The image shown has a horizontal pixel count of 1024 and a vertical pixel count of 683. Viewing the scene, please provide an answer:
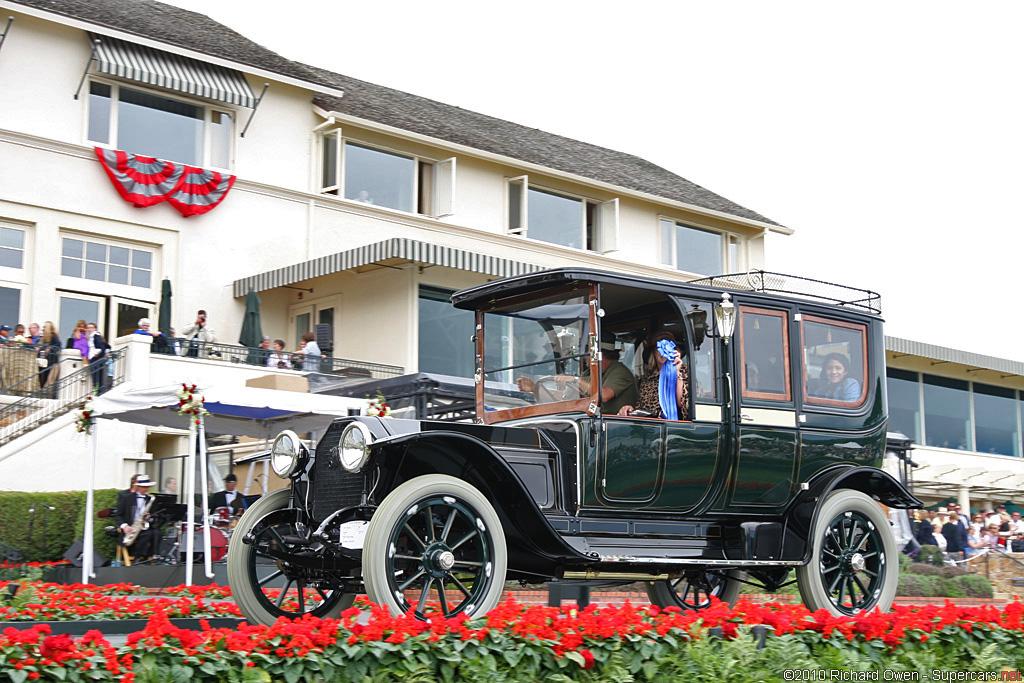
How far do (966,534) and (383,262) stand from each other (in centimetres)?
1337

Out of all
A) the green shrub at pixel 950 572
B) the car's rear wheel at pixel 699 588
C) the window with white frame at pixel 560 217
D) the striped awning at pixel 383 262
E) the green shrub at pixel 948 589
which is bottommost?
the green shrub at pixel 948 589

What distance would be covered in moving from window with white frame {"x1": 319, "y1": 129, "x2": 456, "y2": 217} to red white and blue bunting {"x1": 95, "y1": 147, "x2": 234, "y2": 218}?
300cm

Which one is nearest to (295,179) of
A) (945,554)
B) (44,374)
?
(44,374)

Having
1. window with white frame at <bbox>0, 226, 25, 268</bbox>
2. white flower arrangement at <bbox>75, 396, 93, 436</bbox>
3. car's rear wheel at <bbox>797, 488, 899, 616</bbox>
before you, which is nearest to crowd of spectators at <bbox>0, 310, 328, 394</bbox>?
window with white frame at <bbox>0, 226, 25, 268</bbox>

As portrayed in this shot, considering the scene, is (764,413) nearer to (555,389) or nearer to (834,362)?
(834,362)

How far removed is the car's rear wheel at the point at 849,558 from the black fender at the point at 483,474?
87.9 inches

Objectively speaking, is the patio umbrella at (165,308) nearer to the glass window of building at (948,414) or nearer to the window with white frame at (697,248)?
the window with white frame at (697,248)

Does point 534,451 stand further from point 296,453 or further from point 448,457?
point 296,453

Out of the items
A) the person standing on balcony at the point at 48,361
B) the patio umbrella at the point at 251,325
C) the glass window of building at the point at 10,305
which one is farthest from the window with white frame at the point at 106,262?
the person standing on balcony at the point at 48,361

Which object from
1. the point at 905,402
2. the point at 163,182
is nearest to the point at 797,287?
the point at 163,182

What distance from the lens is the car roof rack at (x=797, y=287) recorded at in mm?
9773

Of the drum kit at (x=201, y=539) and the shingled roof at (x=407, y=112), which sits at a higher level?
the shingled roof at (x=407, y=112)

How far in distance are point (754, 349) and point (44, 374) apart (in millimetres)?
16086

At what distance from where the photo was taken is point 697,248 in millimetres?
35969
